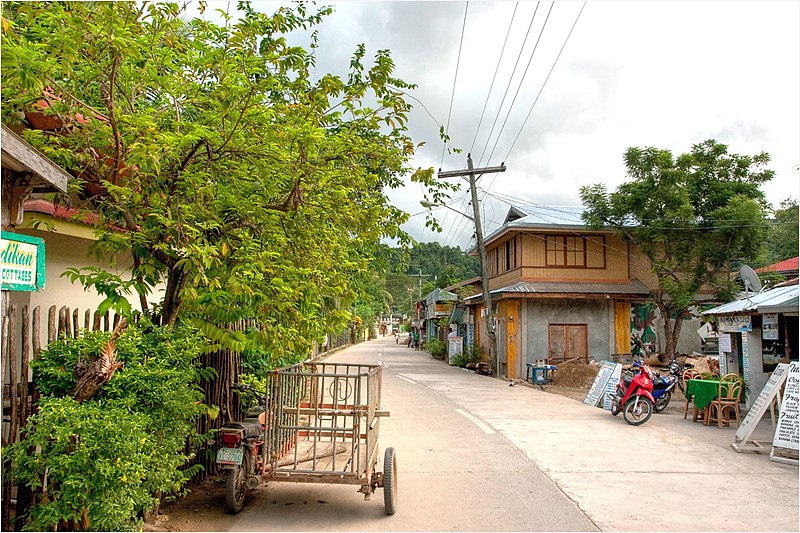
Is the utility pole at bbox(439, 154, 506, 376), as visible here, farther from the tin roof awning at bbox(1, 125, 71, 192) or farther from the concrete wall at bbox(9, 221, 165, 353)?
the tin roof awning at bbox(1, 125, 71, 192)

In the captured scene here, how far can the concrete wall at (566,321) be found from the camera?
25.1m

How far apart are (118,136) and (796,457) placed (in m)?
10.1

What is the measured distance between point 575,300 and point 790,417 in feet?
52.8

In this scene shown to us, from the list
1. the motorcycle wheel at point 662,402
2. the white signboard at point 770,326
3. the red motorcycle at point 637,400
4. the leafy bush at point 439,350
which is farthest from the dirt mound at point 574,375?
the leafy bush at point 439,350

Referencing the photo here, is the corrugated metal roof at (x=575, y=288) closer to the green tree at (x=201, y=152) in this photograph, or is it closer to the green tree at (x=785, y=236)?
the green tree at (x=785, y=236)

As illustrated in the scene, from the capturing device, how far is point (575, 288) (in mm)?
24703

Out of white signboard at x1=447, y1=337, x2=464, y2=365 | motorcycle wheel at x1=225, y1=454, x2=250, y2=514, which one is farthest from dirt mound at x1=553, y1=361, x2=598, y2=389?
motorcycle wheel at x1=225, y1=454, x2=250, y2=514

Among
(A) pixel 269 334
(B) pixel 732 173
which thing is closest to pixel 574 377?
(B) pixel 732 173

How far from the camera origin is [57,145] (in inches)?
211

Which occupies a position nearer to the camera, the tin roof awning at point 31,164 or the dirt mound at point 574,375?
the tin roof awning at point 31,164

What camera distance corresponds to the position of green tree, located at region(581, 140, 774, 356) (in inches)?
853

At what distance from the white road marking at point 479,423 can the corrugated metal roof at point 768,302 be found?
18.1ft

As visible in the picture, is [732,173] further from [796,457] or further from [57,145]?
[57,145]

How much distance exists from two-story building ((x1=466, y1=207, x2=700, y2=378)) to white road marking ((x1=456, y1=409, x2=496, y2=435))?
10873 millimetres
